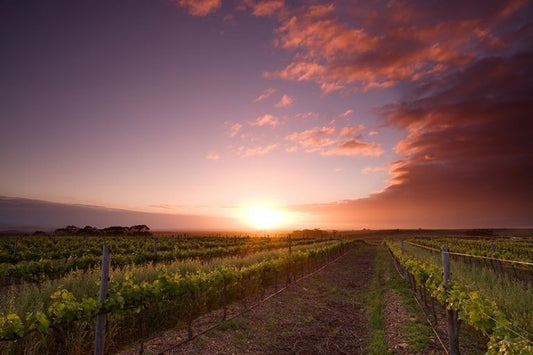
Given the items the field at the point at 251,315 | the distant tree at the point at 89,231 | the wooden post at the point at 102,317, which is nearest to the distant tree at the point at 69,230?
the distant tree at the point at 89,231

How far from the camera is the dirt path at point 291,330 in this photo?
27.3 ft

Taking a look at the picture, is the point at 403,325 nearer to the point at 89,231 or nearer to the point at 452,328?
the point at 452,328

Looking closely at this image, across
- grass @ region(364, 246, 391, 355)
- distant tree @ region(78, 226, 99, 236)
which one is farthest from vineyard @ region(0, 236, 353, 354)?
distant tree @ region(78, 226, 99, 236)

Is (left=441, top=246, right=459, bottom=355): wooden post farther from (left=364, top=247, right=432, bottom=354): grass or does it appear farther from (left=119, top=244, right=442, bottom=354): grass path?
(left=364, top=247, right=432, bottom=354): grass

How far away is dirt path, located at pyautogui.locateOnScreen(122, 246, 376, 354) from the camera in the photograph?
8336mm

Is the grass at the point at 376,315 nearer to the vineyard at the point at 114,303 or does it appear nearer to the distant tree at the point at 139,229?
the vineyard at the point at 114,303

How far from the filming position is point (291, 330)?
33.1ft

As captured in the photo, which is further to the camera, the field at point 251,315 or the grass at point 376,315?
the grass at point 376,315

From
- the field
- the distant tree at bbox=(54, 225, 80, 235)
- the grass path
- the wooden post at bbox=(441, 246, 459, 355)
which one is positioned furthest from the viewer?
the distant tree at bbox=(54, 225, 80, 235)

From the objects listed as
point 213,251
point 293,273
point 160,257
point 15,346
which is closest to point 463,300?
point 15,346

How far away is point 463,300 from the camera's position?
20.2 feet

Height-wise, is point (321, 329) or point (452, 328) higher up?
point (452, 328)

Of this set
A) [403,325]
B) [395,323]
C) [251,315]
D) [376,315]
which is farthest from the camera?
[376,315]

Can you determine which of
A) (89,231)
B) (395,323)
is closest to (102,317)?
(395,323)
